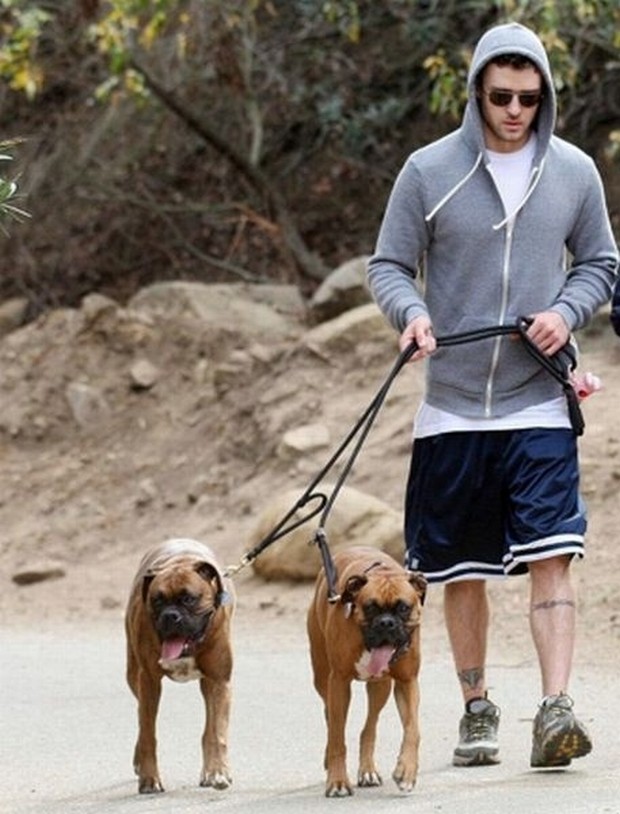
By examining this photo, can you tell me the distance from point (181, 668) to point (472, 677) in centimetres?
104

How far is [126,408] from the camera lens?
17125 mm

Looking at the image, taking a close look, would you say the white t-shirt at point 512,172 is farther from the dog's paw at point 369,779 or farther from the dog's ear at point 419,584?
the dog's paw at point 369,779

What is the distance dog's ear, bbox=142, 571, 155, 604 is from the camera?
7.27 m

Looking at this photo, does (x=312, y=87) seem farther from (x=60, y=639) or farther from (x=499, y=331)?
(x=499, y=331)

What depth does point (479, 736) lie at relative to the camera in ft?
25.2

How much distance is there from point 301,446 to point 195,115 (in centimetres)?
508

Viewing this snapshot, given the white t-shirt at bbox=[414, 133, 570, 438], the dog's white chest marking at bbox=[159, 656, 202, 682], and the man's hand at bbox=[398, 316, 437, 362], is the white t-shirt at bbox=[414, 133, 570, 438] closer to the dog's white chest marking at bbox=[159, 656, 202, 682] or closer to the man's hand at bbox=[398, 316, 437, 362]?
the man's hand at bbox=[398, 316, 437, 362]

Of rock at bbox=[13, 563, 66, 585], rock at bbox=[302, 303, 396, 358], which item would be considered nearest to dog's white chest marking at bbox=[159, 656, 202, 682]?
rock at bbox=[13, 563, 66, 585]

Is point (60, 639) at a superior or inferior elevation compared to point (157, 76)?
inferior

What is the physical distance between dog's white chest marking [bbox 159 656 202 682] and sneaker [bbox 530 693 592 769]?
3.64 feet

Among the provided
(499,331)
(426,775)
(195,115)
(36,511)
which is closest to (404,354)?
(499,331)

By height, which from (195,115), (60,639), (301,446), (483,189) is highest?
(195,115)

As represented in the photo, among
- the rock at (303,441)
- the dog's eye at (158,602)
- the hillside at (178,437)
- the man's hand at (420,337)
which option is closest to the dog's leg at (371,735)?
the dog's eye at (158,602)

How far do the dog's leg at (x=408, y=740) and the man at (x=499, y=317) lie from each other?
18.3 inches
